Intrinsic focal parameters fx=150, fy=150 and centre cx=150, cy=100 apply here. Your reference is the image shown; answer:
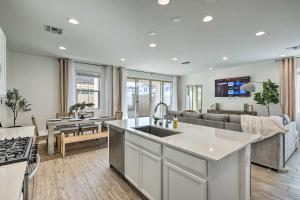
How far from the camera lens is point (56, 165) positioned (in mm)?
3082

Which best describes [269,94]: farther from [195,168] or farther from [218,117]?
[195,168]

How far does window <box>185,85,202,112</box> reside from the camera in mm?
8195

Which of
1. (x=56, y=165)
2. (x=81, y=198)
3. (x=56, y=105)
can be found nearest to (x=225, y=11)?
(x=81, y=198)

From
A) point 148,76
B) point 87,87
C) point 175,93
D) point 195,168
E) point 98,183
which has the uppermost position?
point 148,76

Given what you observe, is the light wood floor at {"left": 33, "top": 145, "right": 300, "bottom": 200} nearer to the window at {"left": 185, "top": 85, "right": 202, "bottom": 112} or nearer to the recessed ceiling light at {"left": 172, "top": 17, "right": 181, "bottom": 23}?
the recessed ceiling light at {"left": 172, "top": 17, "right": 181, "bottom": 23}

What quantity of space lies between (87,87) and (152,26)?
4344 mm

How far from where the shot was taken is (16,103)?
4.57m

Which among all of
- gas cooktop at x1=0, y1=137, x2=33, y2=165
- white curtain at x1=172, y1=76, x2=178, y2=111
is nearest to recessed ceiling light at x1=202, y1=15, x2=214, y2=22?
gas cooktop at x1=0, y1=137, x2=33, y2=165

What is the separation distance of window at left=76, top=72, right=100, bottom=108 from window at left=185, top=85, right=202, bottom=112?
508 centimetres

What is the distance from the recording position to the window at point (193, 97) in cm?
820

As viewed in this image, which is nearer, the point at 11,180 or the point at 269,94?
the point at 11,180

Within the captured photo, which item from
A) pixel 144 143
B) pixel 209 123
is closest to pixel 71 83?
pixel 144 143

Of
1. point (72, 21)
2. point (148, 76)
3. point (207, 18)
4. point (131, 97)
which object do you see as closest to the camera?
point (207, 18)

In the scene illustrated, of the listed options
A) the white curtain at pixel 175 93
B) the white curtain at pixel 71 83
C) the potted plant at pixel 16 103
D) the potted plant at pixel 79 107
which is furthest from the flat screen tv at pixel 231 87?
the potted plant at pixel 16 103
